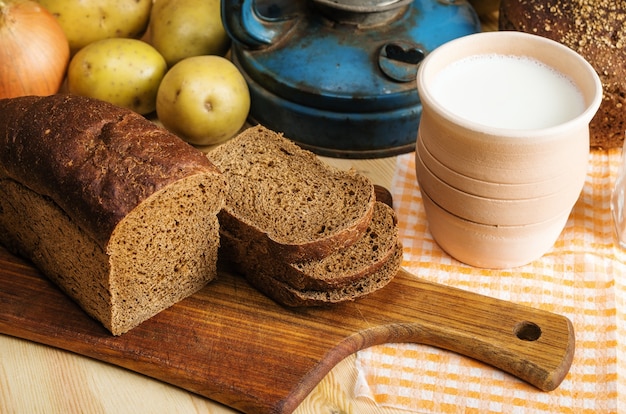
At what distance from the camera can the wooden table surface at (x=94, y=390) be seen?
1.66 m

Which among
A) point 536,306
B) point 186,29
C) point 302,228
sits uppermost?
point 186,29

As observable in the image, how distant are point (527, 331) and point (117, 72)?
1.34 meters

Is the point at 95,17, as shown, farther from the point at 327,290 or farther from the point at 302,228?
the point at 327,290

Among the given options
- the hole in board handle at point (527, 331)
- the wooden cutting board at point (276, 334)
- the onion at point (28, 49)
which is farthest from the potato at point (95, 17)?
the hole in board handle at point (527, 331)

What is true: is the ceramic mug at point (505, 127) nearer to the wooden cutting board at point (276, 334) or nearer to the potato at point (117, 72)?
the wooden cutting board at point (276, 334)

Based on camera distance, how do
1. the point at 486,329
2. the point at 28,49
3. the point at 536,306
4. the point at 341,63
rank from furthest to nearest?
1. the point at 28,49
2. the point at 341,63
3. the point at 536,306
4. the point at 486,329

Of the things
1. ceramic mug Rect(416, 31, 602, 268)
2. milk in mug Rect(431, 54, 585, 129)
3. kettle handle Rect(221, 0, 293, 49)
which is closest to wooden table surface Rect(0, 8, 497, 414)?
ceramic mug Rect(416, 31, 602, 268)

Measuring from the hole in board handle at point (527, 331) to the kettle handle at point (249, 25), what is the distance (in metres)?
1.04

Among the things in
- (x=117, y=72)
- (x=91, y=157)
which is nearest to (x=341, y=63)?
(x=117, y=72)

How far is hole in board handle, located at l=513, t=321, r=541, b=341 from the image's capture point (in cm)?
174

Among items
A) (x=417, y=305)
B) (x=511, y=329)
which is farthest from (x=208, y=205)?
(x=511, y=329)

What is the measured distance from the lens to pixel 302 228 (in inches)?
71.9

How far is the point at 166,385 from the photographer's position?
1.71m

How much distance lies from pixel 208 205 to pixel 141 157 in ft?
0.59
